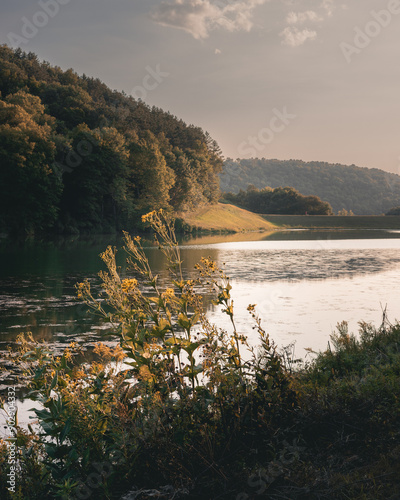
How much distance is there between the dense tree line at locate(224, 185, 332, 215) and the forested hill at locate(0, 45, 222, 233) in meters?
31.1

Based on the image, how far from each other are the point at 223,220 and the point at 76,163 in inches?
1450

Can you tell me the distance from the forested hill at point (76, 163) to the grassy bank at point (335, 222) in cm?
1570

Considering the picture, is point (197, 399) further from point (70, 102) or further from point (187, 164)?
point (187, 164)

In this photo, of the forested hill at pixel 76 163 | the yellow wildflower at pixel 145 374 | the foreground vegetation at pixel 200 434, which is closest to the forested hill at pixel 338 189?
the forested hill at pixel 76 163

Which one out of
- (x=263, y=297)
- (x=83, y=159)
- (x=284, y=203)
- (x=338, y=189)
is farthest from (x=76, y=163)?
(x=338, y=189)

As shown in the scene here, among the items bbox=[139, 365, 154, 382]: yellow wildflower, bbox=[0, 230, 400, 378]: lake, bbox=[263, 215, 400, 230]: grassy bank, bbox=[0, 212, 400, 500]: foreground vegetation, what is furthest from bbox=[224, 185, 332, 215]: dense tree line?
bbox=[139, 365, 154, 382]: yellow wildflower

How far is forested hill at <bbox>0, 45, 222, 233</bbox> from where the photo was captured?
153 feet

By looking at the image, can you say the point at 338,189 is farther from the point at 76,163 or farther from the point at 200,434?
the point at 200,434

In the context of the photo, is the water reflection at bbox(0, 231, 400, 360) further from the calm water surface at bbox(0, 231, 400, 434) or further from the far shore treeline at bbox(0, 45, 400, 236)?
the far shore treeline at bbox(0, 45, 400, 236)

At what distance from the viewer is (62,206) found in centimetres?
5766

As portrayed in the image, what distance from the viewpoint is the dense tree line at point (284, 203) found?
389 ft

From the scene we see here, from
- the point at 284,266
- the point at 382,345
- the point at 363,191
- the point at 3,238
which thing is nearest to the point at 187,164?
the point at 3,238

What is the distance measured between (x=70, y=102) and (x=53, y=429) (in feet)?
239

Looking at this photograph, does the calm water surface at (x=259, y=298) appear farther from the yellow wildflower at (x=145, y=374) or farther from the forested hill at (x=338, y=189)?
the forested hill at (x=338, y=189)
